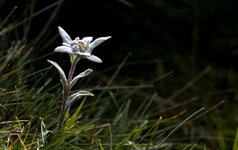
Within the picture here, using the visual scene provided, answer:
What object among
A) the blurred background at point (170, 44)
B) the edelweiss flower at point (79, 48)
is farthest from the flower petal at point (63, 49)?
the blurred background at point (170, 44)

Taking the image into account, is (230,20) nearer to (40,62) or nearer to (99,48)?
(99,48)

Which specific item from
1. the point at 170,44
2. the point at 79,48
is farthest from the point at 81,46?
the point at 170,44

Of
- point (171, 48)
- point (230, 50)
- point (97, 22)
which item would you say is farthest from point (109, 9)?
point (230, 50)

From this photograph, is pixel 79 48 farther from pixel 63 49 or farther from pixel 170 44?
pixel 170 44

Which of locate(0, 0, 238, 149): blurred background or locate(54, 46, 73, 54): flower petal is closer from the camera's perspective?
locate(54, 46, 73, 54): flower petal

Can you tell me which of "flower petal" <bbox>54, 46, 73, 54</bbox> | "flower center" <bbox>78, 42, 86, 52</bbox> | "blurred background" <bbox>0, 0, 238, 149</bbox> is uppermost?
"flower petal" <bbox>54, 46, 73, 54</bbox>

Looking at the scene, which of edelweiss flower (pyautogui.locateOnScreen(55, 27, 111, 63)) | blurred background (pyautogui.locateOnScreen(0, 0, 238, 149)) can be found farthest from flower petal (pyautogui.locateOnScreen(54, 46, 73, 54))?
blurred background (pyautogui.locateOnScreen(0, 0, 238, 149))

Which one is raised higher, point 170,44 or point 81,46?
point 81,46

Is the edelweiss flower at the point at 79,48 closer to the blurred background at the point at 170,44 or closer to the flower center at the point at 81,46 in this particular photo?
the flower center at the point at 81,46

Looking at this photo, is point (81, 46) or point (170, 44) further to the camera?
point (170, 44)

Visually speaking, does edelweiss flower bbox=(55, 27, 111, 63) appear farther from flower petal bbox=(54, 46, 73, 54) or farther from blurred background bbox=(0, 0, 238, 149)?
blurred background bbox=(0, 0, 238, 149)
